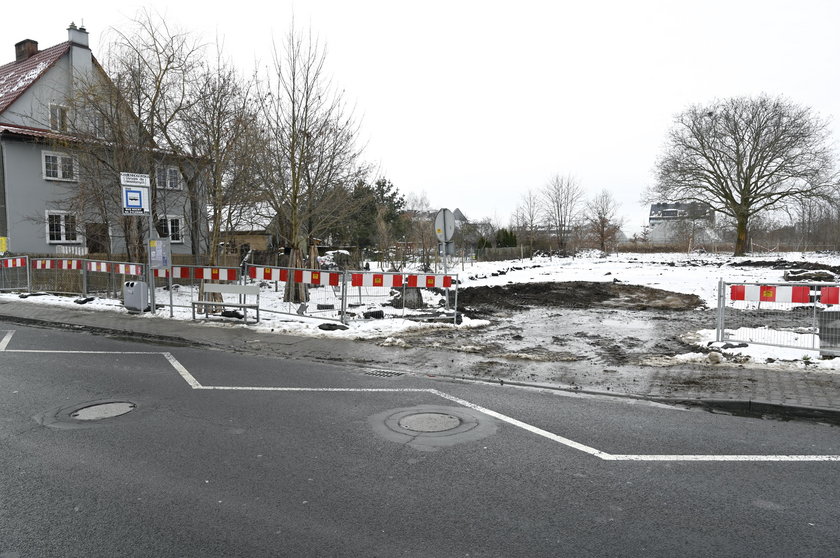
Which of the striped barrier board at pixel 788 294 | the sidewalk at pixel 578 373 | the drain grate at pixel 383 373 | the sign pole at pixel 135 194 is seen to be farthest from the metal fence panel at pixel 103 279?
the striped barrier board at pixel 788 294

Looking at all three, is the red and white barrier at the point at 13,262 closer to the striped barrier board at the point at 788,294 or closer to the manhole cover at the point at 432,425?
the manhole cover at the point at 432,425

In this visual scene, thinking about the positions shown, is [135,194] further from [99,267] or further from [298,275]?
[298,275]

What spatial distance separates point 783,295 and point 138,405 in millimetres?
10017

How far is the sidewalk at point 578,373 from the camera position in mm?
6711

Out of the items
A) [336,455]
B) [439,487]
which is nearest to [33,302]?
[336,455]

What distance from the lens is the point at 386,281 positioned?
12758 millimetres

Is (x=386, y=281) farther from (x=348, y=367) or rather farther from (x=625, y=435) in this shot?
(x=625, y=435)

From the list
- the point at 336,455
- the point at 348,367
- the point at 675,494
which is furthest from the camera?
the point at 348,367

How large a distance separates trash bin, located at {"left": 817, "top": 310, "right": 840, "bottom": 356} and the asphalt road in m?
3.68

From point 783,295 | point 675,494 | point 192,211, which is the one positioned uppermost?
point 192,211

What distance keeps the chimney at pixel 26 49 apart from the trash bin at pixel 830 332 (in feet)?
134

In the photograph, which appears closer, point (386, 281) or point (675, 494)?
point (675, 494)

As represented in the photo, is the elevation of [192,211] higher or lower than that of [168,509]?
higher

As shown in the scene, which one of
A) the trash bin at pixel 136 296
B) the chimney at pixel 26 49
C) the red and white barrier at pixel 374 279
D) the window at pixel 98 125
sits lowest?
the trash bin at pixel 136 296
